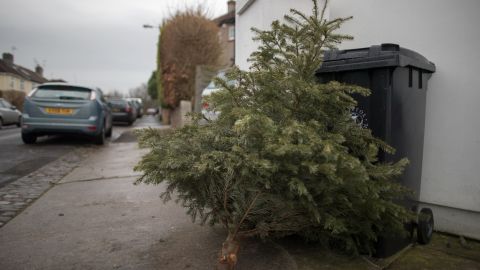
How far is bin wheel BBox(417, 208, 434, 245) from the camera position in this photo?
11.1 feet

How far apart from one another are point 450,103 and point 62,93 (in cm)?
892

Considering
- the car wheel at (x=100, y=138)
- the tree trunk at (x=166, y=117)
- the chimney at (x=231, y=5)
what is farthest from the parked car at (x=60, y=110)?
the chimney at (x=231, y=5)

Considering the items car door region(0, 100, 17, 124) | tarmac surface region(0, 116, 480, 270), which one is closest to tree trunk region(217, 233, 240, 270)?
tarmac surface region(0, 116, 480, 270)

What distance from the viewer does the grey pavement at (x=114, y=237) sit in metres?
3.02

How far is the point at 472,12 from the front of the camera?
364 centimetres

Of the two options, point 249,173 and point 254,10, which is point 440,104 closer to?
point 249,173

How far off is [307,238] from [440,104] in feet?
6.25

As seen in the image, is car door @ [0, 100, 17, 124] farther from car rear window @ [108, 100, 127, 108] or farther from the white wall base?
the white wall base

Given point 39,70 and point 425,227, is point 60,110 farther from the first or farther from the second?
point 39,70

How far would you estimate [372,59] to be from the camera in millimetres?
3068

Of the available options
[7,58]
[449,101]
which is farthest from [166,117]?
[7,58]

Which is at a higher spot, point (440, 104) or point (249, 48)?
point (249, 48)

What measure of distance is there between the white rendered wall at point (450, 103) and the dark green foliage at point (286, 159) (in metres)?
1.17

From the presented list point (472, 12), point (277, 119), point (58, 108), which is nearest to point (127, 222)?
point (277, 119)
